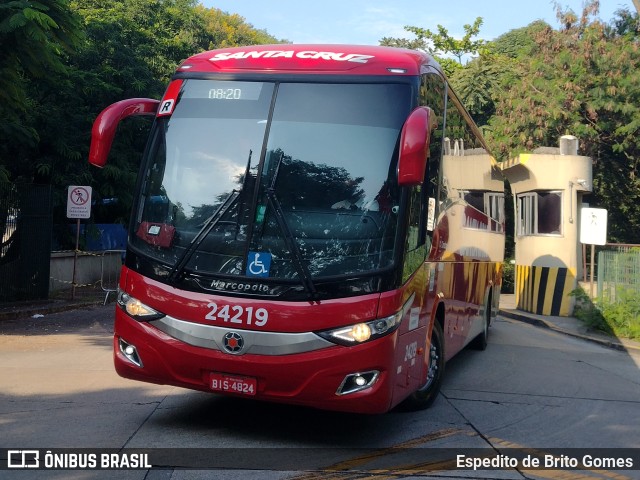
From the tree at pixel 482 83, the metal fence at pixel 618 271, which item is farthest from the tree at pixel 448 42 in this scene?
the metal fence at pixel 618 271

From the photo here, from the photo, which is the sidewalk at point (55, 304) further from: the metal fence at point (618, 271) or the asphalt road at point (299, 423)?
the metal fence at point (618, 271)

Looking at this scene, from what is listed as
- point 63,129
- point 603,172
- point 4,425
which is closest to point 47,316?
point 63,129

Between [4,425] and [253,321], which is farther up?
[253,321]

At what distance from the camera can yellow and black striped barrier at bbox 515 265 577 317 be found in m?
21.1

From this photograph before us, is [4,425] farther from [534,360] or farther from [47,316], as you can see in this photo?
[47,316]

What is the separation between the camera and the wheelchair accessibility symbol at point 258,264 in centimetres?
619

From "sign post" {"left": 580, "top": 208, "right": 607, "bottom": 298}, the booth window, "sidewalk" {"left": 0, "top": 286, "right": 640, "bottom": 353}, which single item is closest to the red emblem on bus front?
"sidewalk" {"left": 0, "top": 286, "right": 640, "bottom": 353}

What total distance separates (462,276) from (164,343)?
4779 millimetres

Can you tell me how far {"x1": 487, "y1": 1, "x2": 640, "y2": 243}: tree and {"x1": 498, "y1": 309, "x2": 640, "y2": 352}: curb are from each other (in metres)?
6.84

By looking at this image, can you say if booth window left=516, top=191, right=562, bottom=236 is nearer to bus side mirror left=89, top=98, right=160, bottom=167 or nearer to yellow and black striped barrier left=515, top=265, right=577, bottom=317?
yellow and black striped barrier left=515, top=265, right=577, bottom=317

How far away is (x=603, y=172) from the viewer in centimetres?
2772

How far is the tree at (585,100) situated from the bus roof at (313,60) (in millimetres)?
19333

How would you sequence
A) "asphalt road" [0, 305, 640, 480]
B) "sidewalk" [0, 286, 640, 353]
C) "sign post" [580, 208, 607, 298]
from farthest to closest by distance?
1. "sign post" [580, 208, 607, 298]
2. "sidewalk" [0, 286, 640, 353]
3. "asphalt road" [0, 305, 640, 480]

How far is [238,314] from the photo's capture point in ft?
20.1
